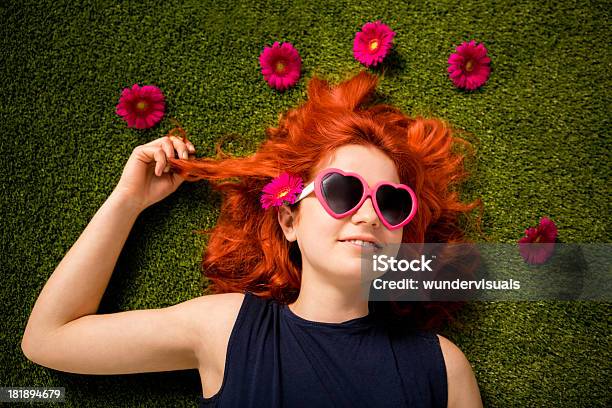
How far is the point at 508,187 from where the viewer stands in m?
2.46

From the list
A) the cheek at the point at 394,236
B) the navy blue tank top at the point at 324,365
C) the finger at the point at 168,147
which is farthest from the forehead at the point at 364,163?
the finger at the point at 168,147

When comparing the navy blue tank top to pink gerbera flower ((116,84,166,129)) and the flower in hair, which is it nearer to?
the flower in hair

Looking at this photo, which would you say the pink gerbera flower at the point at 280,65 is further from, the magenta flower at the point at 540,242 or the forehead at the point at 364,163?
the magenta flower at the point at 540,242

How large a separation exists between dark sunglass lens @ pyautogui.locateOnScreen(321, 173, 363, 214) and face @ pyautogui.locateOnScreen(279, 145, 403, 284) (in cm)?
4

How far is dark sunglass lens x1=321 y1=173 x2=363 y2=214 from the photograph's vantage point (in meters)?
1.83

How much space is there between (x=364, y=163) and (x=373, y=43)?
89 centimetres

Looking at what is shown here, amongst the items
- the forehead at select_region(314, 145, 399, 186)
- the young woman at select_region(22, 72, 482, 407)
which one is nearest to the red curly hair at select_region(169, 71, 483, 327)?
the young woman at select_region(22, 72, 482, 407)

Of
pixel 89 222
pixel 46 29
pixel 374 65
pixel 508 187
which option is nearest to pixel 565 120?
pixel 508 187

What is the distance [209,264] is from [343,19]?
1.45 metres

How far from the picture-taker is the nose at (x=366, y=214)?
1825mm

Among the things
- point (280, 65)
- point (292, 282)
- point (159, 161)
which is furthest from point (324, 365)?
point (280, 65)

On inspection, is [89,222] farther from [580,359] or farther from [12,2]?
[580,359]

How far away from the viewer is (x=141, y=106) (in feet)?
7.91

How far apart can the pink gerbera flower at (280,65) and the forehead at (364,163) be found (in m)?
0.67
